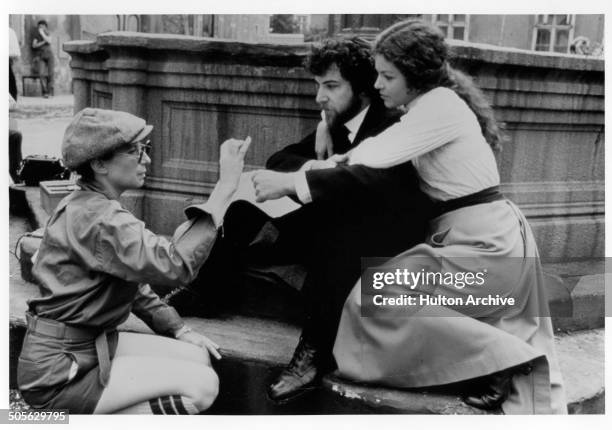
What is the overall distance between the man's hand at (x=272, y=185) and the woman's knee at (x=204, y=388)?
0.59 m

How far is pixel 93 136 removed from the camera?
7.68 ft

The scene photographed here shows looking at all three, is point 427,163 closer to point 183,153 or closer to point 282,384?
point 282,384

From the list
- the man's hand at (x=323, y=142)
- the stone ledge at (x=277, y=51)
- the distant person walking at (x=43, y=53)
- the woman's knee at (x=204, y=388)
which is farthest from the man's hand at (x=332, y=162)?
the distant person walking at (x=43, y=53)

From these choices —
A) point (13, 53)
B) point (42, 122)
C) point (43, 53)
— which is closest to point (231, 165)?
point (13, 53)

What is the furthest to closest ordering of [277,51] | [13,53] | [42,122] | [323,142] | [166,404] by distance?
1. [42,122]
2. [13,53]
3. [277,51]
4. [323,142]
5. [166,404]

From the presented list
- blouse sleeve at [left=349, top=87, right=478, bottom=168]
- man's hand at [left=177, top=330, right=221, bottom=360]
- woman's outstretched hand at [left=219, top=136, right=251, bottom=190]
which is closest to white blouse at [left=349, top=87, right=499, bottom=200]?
blouse sleeve at [left=349, top=87, right=478, bottom=168]

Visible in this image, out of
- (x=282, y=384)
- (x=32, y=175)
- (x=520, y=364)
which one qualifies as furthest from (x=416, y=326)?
(x=32, y=175)

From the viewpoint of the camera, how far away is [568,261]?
3.38 metres

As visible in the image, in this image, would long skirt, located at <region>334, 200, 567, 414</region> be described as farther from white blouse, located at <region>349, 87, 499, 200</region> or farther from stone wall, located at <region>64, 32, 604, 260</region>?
stone wall, located at <region>64, 32, 604, 260</region>

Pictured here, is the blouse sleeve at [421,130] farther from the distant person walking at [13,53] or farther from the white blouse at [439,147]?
the distant person walking at [13,53]

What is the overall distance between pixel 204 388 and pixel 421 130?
42.4 inches

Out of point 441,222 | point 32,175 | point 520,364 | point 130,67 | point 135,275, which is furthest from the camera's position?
point 32,175

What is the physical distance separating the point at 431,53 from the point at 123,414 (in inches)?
59.8

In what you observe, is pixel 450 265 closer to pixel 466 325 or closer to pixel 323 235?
pixel 466 325
